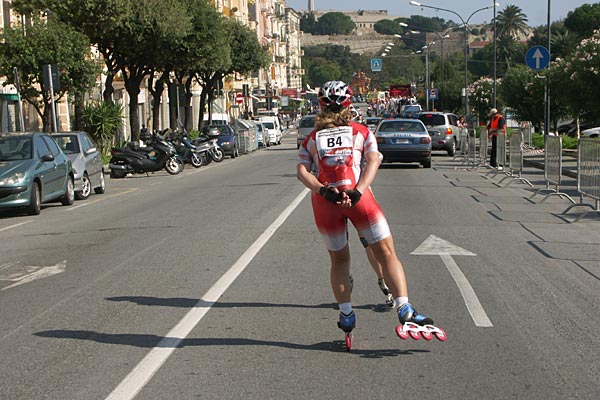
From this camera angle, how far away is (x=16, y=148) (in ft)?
62.2

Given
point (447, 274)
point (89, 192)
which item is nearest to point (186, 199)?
point (89, 192)

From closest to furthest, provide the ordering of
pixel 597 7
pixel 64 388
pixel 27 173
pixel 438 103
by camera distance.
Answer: pixel 64 388
pixel 27 173
pixel 438 103
pixel 597 7

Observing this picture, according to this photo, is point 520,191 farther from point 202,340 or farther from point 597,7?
point 597,7

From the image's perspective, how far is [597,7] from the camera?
10512 cm

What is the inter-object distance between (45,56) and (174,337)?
998 inches

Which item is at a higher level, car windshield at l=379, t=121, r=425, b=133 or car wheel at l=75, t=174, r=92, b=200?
car windshield at l=379, t=121, r=425, b=133

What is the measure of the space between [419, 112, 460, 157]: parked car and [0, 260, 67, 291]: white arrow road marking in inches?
1146

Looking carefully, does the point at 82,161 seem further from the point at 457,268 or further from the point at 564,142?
the point at 564,142

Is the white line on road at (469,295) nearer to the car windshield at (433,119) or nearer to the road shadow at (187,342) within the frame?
the road shadow at (187,342)

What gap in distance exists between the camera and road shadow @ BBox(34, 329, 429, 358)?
6.73 metres

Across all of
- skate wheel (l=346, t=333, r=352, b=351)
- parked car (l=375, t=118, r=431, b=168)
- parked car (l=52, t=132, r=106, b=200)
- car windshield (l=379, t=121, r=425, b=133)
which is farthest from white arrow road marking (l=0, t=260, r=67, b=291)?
car windshield (l=379, t=121, r=425, b=133)

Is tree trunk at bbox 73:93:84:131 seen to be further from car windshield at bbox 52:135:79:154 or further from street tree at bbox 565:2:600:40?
street tree at bbox 565:2:600:40

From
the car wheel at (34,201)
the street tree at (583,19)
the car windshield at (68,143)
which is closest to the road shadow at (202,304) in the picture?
the car wheel at (34,201)

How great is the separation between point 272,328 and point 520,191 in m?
14.9
